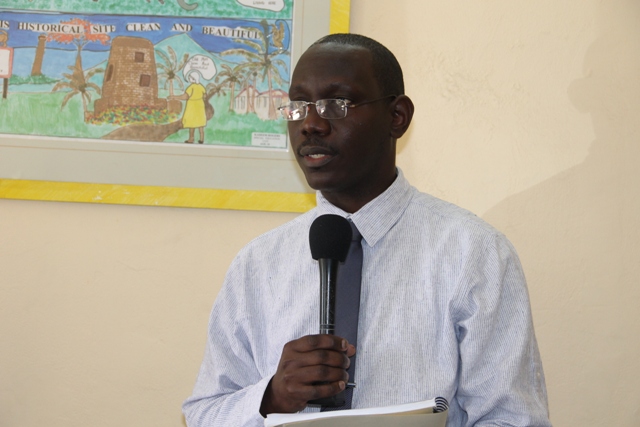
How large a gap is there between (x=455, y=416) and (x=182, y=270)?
105 cm

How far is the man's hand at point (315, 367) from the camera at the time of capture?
3.80 ft

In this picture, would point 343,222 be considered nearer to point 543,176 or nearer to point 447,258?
point 447,258

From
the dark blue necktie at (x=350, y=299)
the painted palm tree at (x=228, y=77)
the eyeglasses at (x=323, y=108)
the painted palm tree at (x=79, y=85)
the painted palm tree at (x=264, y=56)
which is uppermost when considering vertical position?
the painted palm tree at (x=264, y=56)

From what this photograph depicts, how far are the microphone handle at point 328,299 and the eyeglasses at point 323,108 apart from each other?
1.11ft

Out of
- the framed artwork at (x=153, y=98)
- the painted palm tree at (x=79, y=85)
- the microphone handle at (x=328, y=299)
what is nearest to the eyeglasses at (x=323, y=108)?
the microphone handle at (x=328, y=299)

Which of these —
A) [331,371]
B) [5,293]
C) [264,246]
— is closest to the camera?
[331,371]

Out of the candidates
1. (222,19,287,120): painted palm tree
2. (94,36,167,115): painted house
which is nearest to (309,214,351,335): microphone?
(222,19,287,120): painted palm tree

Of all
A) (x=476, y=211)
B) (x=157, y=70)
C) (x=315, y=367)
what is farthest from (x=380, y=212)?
(x=157, y=70)

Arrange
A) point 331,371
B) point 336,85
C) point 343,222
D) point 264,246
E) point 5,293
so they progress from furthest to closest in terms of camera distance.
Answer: point 5,293
point 264,246
point 336,85
point 343,222
point 331,371

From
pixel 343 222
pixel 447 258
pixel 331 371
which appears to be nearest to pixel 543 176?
pixel 447 258

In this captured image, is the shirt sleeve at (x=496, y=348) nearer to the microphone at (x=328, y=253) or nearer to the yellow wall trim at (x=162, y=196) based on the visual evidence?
the microphone at (x=328, y=253)

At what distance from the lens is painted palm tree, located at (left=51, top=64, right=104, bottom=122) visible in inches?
86.4

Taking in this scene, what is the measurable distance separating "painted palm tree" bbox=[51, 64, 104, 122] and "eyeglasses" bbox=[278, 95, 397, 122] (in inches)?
37.1

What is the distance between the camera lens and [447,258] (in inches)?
55.2
